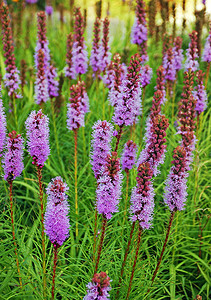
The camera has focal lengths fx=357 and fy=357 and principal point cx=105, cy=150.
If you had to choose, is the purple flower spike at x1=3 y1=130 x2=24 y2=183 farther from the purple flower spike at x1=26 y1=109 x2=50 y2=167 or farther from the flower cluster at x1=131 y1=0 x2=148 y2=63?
the flower cluster at x1=131 y1=0 x2=148 y2=63

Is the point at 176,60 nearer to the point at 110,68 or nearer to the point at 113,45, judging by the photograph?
the point at 110,68

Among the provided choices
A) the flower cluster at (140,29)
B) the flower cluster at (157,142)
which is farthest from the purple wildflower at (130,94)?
the flower cluster at (140,29)

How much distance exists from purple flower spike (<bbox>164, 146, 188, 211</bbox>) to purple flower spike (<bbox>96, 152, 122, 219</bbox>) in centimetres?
50

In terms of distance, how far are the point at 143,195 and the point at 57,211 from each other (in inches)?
20.6

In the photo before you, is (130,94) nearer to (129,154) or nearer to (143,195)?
(129,154)

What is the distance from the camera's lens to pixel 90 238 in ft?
9.27

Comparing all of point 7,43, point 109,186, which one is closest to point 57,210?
point 109,186

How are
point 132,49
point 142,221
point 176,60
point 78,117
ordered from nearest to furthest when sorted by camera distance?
point 142,221, point 78,117, point 176,60, point 132,49

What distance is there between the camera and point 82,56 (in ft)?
14.2

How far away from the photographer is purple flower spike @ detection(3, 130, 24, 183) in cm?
229

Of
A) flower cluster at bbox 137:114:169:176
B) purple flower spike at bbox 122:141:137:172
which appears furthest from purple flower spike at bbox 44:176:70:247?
purple flower spike at bbox 122:141:137:172

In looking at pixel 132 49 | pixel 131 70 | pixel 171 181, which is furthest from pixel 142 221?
pixel 132 49

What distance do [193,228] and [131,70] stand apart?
2.19 m

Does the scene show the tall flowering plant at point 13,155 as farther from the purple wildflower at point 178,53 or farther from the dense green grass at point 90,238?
the purple wildflower at point 178,53
